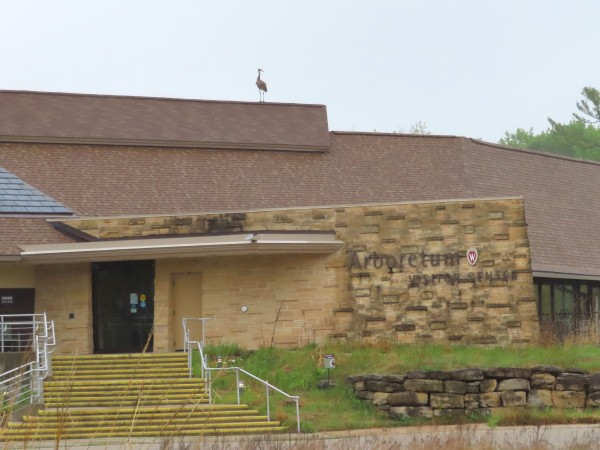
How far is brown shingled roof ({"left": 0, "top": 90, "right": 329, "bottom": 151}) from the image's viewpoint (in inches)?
1451

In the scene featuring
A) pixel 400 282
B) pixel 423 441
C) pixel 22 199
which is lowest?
pixel 423 441

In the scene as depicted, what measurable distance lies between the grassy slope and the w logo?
7.76 ft

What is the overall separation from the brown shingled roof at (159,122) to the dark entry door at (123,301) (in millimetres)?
6760

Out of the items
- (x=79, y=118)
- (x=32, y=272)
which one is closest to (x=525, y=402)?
(x=32, y=272)

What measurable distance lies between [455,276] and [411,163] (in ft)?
30.7

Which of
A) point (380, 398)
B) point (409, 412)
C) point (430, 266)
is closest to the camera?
point (409, 412)

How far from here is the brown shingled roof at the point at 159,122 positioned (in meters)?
36.8

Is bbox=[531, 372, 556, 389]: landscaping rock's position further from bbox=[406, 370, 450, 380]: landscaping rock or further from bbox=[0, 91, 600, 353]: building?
bbox=[0, 91, 600, 353]: building

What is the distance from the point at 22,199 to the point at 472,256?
42.3 feet

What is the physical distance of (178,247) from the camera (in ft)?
96.5

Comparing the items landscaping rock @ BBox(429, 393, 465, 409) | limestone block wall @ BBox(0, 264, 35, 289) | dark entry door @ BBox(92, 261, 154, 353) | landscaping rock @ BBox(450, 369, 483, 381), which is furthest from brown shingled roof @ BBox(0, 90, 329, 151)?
landscaping rock @ BBox(429, 393, 465, 409)

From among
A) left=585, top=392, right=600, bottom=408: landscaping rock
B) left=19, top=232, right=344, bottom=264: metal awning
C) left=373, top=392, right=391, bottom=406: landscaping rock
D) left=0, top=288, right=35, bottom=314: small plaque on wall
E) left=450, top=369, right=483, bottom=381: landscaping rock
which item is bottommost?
left=585, top=392, right=600, bottom=408: landscaping rock

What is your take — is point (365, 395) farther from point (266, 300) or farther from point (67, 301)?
point (67, 301)

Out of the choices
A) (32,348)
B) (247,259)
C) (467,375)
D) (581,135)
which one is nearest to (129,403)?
(32,348)
